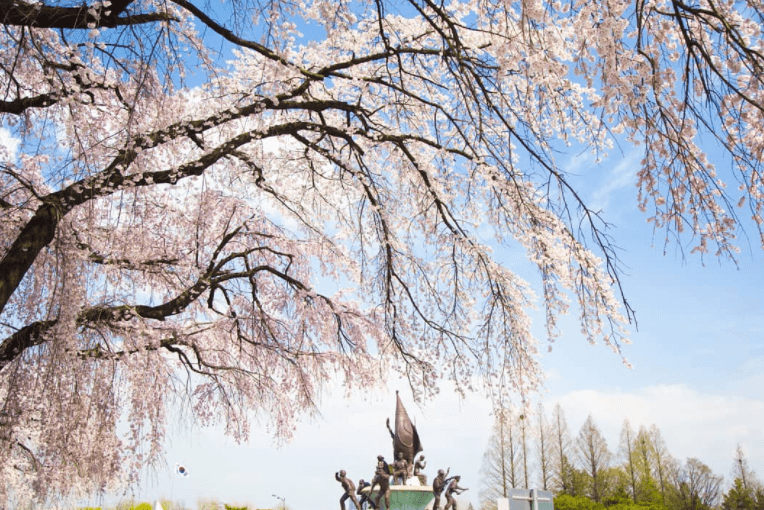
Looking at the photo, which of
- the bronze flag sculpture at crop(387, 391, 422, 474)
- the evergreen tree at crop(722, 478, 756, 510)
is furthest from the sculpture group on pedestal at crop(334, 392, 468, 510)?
the evergreen tree at crop(722, 478, 756, 510)

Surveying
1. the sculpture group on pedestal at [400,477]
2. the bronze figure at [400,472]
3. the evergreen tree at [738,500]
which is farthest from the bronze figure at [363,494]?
the evergreen tree at [738,500]

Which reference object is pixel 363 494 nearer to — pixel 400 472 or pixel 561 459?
pixel 400 472

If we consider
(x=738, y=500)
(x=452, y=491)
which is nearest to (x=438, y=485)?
(x=452, y=491)

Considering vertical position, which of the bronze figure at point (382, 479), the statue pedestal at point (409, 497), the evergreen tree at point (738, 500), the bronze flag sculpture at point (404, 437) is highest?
the bronze flag sculpture at point (404, 437)

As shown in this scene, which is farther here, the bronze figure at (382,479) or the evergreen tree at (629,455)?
the evergreen tree at (629,455)

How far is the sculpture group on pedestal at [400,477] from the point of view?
1160 cm

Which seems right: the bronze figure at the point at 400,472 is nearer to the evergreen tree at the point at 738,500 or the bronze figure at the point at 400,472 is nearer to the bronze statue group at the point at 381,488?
the bronze statue group at the point at 381,488

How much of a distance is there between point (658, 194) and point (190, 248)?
7350mm

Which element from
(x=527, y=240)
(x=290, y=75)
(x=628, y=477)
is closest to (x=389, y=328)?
(x=527, y=240)

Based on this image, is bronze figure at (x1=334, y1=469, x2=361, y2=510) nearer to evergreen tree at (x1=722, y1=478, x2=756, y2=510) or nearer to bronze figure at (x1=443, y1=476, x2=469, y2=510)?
bronze figure at (x1=443, y1=476, x2=469, y2=510)

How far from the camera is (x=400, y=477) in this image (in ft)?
42.4

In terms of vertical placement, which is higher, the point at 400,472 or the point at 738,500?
the point at 400,472

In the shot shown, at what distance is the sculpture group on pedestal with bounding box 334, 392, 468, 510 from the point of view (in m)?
11.6

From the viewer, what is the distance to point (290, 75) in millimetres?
7070
